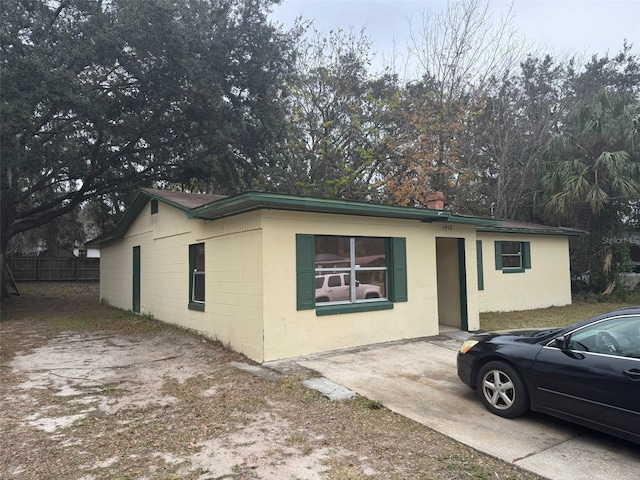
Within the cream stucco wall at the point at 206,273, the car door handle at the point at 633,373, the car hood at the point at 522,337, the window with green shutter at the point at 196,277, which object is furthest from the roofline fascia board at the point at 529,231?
the car door handle at the point at 633,373

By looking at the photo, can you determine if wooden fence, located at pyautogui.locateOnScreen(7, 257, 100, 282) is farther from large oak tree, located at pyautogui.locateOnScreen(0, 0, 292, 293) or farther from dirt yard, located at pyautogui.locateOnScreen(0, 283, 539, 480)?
dirt yard, located at pyautogui.locateOnScreen(0, 283, 539, 480)

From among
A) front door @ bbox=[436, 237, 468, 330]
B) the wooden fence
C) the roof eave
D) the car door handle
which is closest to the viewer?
the car door handle

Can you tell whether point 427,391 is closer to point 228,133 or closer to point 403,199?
point 228,133

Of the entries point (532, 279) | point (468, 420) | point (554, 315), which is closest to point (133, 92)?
point (468, 420)

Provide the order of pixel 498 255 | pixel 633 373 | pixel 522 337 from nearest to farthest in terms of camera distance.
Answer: pixel 633 373 < pixel 522 337 < pixel 498 255

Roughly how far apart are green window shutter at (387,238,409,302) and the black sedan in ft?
11.8

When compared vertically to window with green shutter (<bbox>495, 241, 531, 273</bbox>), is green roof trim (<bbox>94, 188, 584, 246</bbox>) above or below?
above

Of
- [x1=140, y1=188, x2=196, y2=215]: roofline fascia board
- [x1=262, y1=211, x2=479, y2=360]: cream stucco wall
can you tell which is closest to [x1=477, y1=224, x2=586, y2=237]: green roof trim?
[x1=262, y1=211, x2=479, y2=360]: cream stucco wall

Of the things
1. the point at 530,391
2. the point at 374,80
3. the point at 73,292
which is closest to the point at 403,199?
the point at 374,80

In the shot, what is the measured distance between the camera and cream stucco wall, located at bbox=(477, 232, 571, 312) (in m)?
13.9

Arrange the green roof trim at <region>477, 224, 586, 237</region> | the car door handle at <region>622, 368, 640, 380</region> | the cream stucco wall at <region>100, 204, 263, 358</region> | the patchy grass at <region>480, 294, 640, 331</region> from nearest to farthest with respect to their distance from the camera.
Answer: the car door handle at <region>622, 368, 640, 380</region>, the cream stucco wall at <region>100, 204, 263, 358</region>, the patchy grass at <region>480, 294, 640, 331</region>, the green roof trim at <region>477, 224, 586, 237</region>

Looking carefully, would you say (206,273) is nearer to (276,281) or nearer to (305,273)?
(276,281)

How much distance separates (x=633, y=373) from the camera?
3871 millimetres

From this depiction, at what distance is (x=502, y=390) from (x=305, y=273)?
148 inches
